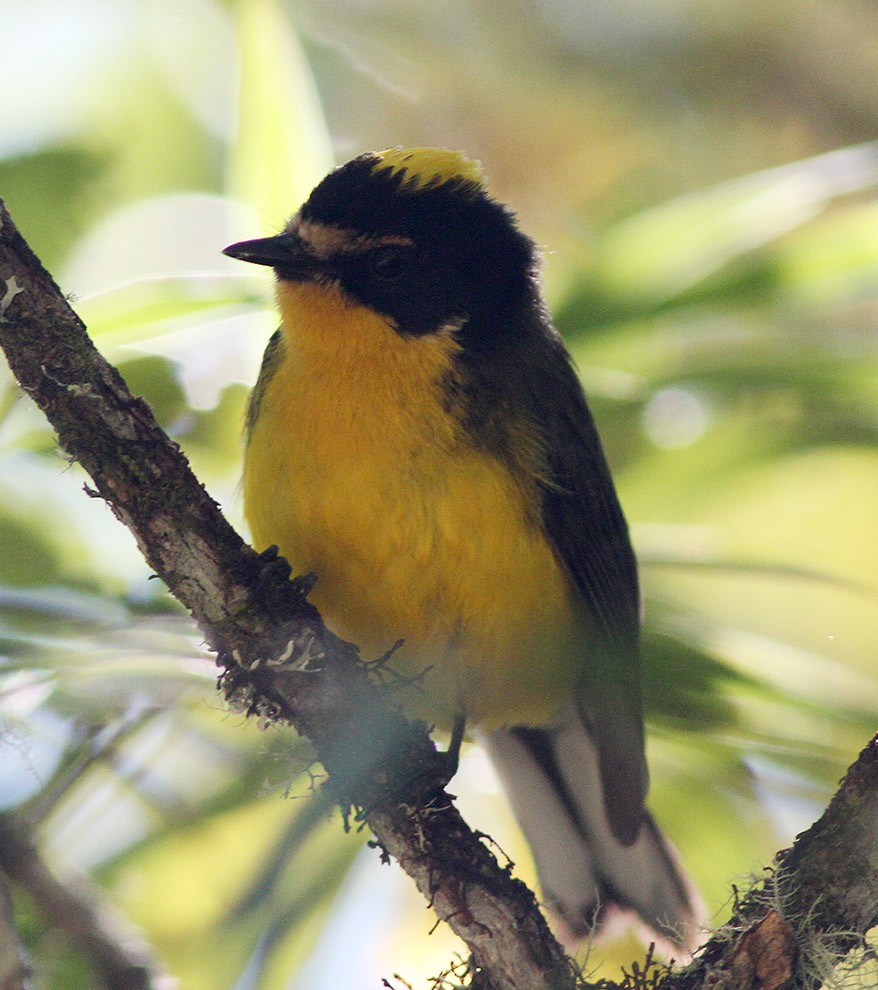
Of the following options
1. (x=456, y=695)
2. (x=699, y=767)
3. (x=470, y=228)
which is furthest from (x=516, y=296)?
(x=699, y=767)

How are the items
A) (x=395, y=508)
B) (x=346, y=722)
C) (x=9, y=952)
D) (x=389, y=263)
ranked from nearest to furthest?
(x=9, y=952)
(x=346, y=722)
(x=395, y=508)
(x=389, y=263)

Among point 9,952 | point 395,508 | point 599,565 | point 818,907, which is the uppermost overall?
point 599,565

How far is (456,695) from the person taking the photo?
3494mm

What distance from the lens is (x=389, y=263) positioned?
11.2 ft

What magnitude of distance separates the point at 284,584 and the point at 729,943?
112 cm

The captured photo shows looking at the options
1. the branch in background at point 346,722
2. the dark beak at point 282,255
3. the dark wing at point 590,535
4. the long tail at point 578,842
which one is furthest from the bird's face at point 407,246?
the long tail at point 578,842

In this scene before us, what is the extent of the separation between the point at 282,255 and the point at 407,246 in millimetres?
349

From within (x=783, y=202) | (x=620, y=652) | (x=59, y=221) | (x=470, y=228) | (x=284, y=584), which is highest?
(x=783, y=202)

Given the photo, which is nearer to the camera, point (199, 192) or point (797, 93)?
point (199, 192)

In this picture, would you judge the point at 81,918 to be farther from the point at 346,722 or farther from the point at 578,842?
the point at 578,842

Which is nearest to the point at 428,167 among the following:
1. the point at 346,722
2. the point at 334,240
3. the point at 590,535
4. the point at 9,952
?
the point at 334,240

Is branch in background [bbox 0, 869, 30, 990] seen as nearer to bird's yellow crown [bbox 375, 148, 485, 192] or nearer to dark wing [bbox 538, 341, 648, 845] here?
dark wing [bbox 538, 341, 648, 845]

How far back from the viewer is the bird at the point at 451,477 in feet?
10.3

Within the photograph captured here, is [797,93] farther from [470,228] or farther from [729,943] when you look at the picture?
[729,943]
